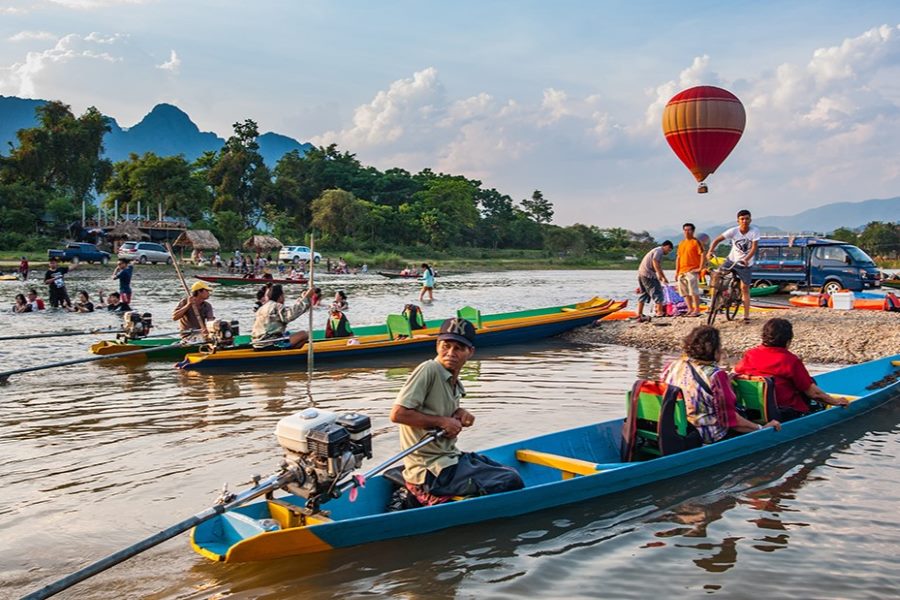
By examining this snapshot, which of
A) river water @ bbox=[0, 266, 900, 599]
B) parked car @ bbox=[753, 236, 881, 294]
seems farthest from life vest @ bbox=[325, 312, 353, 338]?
parked car @ bbox=[753, 236, 881, 294]

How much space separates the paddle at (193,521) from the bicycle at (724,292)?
10384 mm

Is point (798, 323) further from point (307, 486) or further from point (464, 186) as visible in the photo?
point (464, 186)

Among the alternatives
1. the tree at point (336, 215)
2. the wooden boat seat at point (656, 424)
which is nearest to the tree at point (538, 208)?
the tree at point (336, 215)

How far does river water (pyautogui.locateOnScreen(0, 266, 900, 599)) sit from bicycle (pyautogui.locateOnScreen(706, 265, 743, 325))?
3874 mm

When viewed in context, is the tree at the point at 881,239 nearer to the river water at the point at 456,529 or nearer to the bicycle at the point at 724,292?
the bicycle at the point at 724,292

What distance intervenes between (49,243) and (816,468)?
54180 mm

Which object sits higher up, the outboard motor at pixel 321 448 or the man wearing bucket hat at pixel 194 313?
the man wearing bucket hat at pixel 194 313

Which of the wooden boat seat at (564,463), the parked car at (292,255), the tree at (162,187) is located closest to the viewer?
the wooden boat seat at (564,463)

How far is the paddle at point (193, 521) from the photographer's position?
378 centimetres

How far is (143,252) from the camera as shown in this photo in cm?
4819

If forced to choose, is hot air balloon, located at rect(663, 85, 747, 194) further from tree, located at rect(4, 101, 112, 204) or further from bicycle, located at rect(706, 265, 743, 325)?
tree, located at rect(4, 101, 112, 204)

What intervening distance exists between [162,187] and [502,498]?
6296 centimetres

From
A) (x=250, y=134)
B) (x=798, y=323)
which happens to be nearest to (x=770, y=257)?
(x=798, y=323)

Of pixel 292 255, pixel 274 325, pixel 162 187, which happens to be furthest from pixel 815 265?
pixel 162 187
